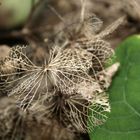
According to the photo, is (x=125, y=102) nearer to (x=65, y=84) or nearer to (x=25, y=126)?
(x=65, y=84)

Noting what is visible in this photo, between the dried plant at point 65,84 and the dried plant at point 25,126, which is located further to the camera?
the dried plant at point 25,126

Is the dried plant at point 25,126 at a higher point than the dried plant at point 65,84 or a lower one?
lower

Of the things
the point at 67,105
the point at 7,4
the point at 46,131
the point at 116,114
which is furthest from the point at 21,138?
the point at 7,4

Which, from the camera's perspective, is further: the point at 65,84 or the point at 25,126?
the point at 25,126

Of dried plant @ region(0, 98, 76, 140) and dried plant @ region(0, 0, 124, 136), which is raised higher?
dried plant @ region(0, 0, 124, 136)

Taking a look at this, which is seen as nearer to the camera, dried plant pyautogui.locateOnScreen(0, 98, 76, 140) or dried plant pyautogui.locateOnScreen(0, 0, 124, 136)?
dried plant pyautogui.locateOnScreen(0, 0, 124, 136)

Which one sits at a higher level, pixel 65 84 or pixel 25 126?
pixel 65 84

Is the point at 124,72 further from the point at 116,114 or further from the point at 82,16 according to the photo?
the point at 82,16

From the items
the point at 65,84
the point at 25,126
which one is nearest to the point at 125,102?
the point at 65,84
